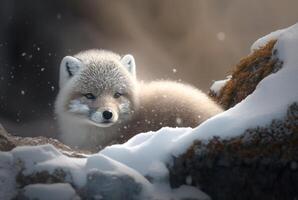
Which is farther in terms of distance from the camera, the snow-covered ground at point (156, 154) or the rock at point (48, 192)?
the snow-covered ground at point (156, 154)

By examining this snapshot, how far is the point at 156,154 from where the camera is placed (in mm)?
3186

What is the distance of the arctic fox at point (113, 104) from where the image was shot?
5.07 m

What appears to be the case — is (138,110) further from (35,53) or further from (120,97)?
(35,53)

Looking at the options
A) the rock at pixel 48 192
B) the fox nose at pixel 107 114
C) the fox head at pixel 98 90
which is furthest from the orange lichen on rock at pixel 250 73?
the rock at pixel 48 192

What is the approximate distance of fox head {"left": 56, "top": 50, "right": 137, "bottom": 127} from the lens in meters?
5.15

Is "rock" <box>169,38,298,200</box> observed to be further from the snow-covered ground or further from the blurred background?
the blurred background

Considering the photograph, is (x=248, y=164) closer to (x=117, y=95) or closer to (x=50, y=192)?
(x=50, y=192)

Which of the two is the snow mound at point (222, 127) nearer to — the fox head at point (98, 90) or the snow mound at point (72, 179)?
the snow mound at point (72, 179)

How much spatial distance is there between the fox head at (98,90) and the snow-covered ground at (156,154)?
168 centimetres

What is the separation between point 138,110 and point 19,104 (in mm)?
3618

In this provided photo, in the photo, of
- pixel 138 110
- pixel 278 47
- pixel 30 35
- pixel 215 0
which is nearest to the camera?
pixel 278 47

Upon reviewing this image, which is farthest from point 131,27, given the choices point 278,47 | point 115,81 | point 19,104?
point 278,47

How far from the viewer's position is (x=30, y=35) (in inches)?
327

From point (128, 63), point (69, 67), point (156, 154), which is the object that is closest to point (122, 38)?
point (128, 63)
